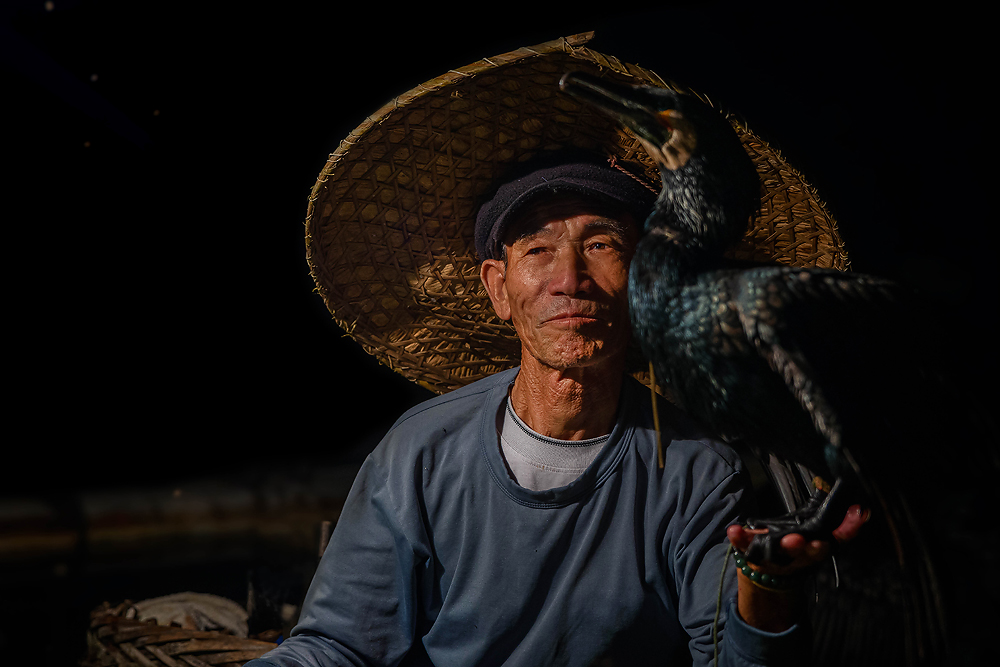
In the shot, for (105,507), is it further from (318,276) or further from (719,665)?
(719,665)

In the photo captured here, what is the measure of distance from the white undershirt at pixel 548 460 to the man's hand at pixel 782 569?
1.15ft

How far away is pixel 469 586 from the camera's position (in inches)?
49.1

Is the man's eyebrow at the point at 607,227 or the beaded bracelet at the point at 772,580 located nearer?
the beaded bracelet at the point at 772,580

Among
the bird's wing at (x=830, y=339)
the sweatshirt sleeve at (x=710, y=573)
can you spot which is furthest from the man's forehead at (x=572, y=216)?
the sweatshirt sleeve at (x=710, y=573)

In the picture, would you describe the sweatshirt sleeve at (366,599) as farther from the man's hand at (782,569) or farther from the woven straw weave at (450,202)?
the man's hand at (782,569)

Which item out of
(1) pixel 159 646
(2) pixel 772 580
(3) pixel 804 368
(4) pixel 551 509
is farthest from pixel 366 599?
(3) pixel 804 368

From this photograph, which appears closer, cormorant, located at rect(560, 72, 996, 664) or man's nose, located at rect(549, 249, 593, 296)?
cormorant, located at rect(560, 72, 996, 664)

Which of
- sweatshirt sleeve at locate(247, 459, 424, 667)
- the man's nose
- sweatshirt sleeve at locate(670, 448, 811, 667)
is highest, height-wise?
the man's nose

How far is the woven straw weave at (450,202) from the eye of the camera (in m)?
1.16

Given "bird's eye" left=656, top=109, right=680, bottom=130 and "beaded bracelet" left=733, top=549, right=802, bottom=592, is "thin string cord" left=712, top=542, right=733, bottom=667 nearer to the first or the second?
"beaded bracelet" left=733, top=549, right=802, bottom=592

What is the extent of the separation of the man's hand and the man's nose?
0.43 m

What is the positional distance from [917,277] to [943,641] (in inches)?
18.8

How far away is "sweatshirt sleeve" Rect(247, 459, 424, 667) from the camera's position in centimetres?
128

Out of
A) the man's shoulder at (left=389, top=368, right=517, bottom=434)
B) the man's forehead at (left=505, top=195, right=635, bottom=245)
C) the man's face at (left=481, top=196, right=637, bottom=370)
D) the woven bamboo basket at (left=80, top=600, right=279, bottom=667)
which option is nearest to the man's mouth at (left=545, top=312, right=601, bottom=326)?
the man's face at (left=481, top=196, right=637, bottom=370)
